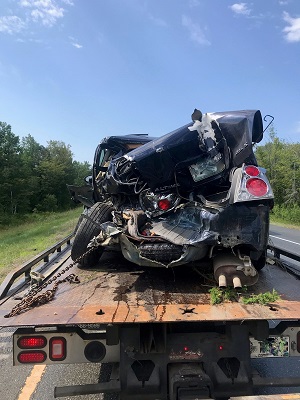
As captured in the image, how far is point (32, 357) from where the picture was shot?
275cm

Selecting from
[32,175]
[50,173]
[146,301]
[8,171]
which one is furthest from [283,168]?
[50,173]

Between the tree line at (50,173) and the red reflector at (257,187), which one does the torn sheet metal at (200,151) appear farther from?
the tree line at (50,173)

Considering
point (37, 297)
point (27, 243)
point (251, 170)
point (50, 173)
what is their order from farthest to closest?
point (50, 173), point (27, 243), point (251, 170), point (37, 297)

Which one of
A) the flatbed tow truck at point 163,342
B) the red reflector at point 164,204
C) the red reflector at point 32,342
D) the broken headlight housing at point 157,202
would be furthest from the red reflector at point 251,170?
the red reflector at point 32,342

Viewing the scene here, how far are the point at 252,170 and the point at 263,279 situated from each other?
4.14 feet

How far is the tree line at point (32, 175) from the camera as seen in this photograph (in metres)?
42.7

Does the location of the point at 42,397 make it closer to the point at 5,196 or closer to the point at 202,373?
the point at 202,373

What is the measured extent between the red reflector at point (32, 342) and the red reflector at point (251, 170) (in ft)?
7.06

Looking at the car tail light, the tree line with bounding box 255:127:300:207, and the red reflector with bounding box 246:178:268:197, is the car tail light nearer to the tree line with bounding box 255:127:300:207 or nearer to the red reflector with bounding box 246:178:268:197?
the red reflector with bounding box 246:178:268:197

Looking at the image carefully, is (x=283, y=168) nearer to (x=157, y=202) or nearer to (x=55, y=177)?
(x=157, y=202)

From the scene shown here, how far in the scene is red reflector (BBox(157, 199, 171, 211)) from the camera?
3817 mm

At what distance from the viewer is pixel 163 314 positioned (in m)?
2.61

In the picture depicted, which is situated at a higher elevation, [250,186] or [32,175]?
[32,175]

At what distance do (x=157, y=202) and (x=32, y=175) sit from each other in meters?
53.3
